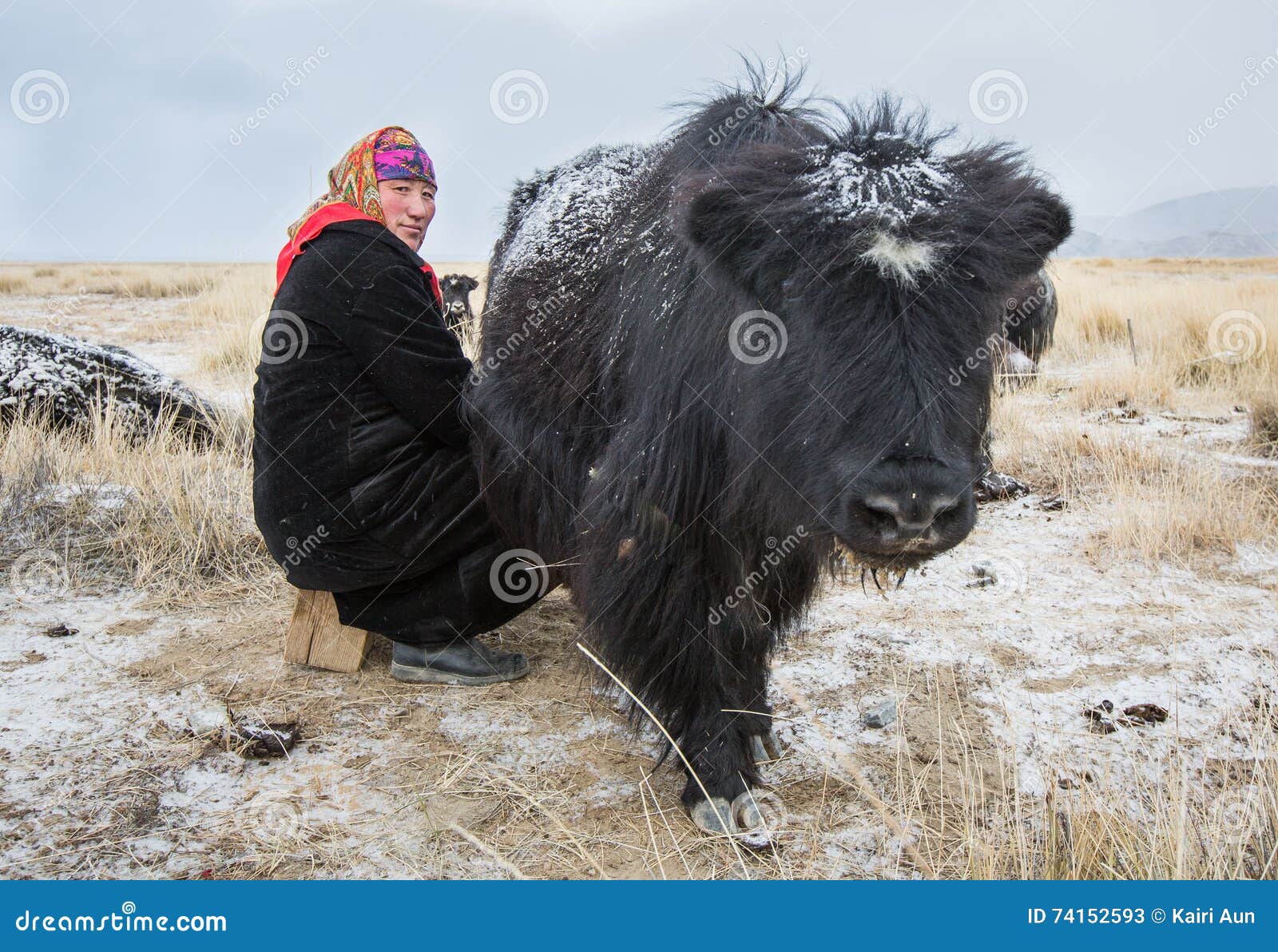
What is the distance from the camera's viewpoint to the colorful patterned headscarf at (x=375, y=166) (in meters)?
3.97

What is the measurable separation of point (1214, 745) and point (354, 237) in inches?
151

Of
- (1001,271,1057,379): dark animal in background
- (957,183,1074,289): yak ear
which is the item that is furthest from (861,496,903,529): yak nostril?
(1001,271,1057,379): dark animal in background

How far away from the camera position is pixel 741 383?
256 cm

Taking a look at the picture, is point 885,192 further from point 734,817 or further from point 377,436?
point 377,436

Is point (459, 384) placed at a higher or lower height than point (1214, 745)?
higher

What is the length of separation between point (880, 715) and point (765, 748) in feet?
1.93

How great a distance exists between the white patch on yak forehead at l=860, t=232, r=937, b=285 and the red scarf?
7.02 ft

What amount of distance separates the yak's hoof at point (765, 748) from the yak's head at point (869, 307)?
1.16 meters

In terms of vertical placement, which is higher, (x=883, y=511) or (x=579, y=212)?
(x=579, y=212)

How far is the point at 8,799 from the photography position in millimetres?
3002

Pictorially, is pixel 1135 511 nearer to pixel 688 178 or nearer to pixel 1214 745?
pixel 1214 745

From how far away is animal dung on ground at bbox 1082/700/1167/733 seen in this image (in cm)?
351

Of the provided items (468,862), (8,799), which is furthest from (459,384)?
(8,799)

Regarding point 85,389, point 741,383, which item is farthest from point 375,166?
point 85,389
